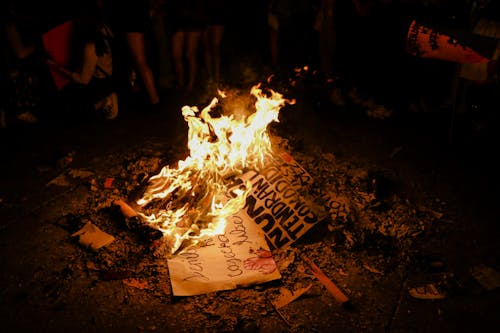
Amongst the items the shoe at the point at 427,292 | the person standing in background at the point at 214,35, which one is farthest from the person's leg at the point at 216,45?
the shoe at the point at 427,292

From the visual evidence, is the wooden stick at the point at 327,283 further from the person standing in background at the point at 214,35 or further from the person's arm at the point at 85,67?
the person standing in background at the point at 214,35

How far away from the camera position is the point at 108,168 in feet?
19.3

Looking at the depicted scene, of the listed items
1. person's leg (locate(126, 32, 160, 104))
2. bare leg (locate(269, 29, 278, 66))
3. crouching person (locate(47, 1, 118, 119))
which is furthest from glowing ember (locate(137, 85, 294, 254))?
bare leg (locate(269, 29, 278, 66))

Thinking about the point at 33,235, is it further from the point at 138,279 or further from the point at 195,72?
the point at 195,72

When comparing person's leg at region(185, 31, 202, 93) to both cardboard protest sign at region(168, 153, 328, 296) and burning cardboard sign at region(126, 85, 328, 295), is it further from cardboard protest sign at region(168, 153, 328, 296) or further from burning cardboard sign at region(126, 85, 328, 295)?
cardboard protest sign at region(168, 153, 328, 296)

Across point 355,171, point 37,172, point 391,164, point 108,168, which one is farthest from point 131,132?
point 391,164

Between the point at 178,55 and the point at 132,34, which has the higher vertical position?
the point at 132,34

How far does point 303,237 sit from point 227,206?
101 centimetres

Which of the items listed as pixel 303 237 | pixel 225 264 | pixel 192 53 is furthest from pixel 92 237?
Answer: pixel 192 53

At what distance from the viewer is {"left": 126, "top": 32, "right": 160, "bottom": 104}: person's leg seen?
6.52 metres

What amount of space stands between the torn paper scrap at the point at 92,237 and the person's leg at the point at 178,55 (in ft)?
12.1

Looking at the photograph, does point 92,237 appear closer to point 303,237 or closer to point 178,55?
point 303,237

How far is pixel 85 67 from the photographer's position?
20.4 ft

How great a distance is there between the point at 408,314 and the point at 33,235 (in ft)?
14.3
